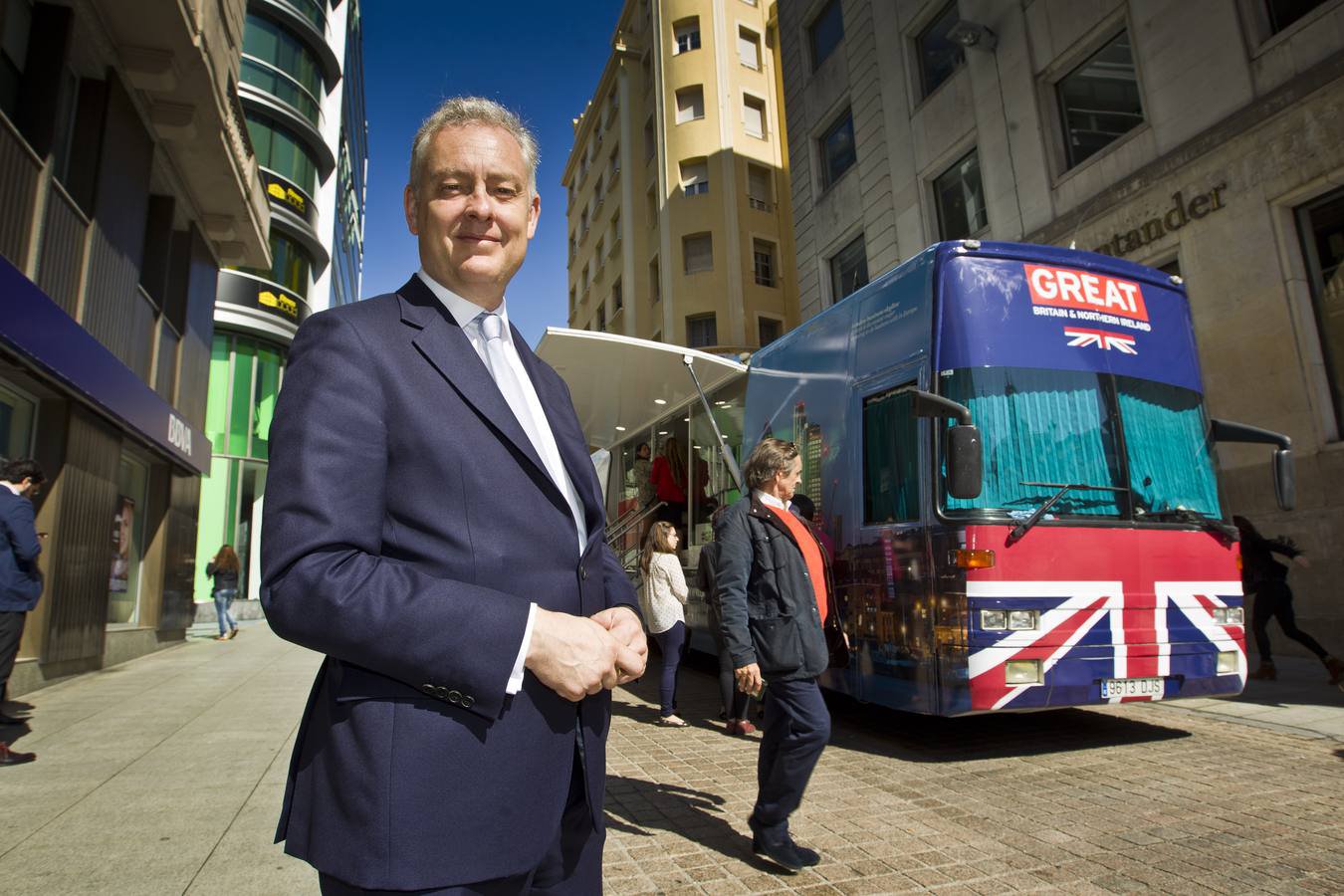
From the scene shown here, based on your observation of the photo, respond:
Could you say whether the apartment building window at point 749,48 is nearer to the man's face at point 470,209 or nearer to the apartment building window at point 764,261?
the apartment building window at point 764,261

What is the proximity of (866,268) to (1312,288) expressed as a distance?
814 centimetres

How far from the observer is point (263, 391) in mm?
22359

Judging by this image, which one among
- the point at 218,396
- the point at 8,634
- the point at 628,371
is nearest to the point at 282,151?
the point at 218,396

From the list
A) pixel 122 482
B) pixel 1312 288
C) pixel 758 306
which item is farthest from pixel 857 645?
pixel 758 306

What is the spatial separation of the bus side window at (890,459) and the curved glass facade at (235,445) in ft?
62.7

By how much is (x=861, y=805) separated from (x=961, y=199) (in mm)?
12303

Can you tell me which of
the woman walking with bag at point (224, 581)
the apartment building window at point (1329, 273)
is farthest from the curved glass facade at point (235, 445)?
the apartment building window at point (1329, 273)

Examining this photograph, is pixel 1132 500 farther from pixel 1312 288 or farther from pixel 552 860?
pixel 1312 288

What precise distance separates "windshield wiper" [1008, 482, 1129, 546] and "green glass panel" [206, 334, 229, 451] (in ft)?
70.1

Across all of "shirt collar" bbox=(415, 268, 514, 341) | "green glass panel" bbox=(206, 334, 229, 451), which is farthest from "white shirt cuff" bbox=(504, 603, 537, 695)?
"green glass panel" bbox=(206, 334, 229, 451)

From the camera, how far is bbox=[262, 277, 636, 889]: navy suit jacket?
106 cm

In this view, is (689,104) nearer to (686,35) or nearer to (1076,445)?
(686,35)

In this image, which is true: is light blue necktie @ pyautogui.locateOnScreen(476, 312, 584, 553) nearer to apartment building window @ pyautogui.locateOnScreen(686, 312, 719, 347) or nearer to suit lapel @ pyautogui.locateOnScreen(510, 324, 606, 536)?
suit lapel @ pyautogui.locateOnScreen(510, 324, 606, 536)

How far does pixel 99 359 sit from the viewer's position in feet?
28.1
